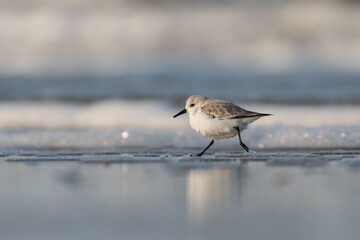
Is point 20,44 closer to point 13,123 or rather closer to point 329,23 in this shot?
point 13,123

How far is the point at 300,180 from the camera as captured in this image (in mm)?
4852

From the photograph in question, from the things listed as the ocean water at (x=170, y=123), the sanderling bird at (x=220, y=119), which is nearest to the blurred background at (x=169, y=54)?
the ocean water at (x=170, y=123)

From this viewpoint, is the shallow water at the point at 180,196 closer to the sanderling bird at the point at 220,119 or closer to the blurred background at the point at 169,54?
the sanderling bird at the point at 220,119

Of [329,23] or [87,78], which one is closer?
[87,78]

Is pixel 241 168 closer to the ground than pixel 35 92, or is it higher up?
closer to the ground

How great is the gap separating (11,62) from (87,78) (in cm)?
140

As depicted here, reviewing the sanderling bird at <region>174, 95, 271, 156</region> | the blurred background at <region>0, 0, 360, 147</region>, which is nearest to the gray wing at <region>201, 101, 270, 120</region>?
the sanderling bird at <region>174, 95, 271, 156</region>

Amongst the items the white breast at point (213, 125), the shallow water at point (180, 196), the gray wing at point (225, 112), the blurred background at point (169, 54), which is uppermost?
the blurred background at point (169, 54)

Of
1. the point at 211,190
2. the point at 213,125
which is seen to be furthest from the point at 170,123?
the point at 211,190

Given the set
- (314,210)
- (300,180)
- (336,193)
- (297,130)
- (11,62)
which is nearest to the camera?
(314,210)

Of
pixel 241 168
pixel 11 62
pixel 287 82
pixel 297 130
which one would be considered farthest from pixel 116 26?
pixel 241 168

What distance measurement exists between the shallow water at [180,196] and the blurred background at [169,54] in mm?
4555

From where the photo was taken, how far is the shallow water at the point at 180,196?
3426mm

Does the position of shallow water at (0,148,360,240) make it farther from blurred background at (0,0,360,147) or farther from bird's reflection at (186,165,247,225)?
blurred background at (0,0,360,147)
